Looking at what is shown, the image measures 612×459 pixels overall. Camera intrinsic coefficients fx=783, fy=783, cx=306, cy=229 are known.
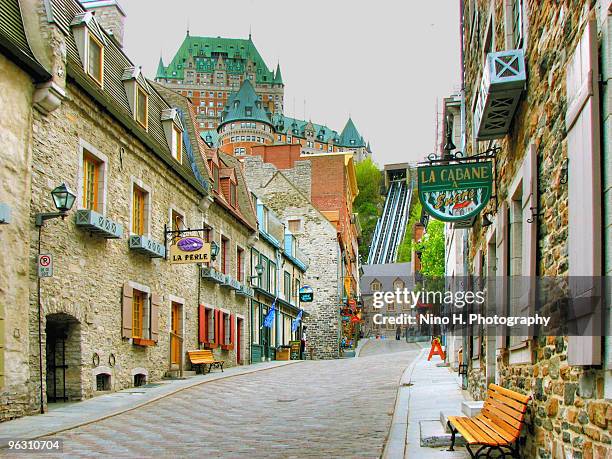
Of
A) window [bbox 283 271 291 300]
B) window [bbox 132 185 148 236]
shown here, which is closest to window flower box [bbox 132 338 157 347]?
window [bbox 132 185 148 236]

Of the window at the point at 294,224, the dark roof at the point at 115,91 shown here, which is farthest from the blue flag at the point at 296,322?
the dark roof at the point at 115,91

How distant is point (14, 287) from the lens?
1207 centimetres

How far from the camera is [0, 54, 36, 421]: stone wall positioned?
38.6 ft

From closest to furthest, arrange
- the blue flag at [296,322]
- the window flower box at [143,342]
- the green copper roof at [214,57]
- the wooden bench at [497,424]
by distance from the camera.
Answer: the wooden bench at [497,424] < the window flower box at [143,342] < the blue flag at [296,322] < the green copper roof at [214,57]

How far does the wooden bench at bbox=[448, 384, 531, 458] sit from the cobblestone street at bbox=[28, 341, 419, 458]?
128 cm

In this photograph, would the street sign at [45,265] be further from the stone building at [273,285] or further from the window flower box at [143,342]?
the stone building at [273,285]

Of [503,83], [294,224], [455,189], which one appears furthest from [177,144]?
[294,224]

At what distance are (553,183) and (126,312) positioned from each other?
39.7 ft

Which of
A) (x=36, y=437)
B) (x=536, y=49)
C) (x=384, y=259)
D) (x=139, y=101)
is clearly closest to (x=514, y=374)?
(x=536, y=49)

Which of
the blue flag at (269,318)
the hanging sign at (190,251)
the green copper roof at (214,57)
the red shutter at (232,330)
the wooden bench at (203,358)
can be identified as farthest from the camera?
the green copper roof at (214,57)

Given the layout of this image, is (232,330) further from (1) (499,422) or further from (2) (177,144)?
(1) (499,422)

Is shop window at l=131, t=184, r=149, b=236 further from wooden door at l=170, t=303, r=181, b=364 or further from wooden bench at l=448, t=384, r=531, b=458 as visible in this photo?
wooden bench at l=448, t=384, r=531, b=458

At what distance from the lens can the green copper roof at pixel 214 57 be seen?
163875 millimetres

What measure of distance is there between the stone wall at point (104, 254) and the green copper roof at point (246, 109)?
100727 millimetres
